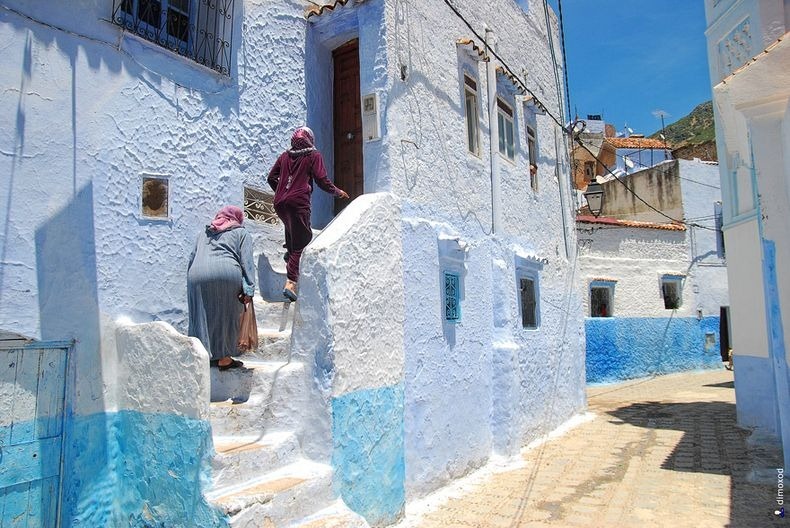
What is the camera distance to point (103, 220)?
4555 mm

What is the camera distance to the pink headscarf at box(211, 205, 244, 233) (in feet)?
16.4

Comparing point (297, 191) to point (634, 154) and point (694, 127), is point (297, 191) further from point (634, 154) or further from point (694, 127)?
point (694, 127)

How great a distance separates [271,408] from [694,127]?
47018mm

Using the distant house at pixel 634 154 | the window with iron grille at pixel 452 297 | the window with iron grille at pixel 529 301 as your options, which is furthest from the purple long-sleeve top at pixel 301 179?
the distant house at pixel 634 154

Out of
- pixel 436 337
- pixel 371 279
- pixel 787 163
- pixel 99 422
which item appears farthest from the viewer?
pixel 436 337

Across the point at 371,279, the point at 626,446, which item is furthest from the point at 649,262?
the point at 371,279

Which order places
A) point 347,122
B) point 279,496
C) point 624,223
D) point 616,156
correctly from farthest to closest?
point 616,156
point 624,223
point 347,122
point 279,496

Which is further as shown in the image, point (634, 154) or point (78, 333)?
point (634, 154)

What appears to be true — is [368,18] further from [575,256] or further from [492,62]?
[575,256]

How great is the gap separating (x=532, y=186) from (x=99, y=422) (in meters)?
7.73

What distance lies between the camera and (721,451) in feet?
25.1

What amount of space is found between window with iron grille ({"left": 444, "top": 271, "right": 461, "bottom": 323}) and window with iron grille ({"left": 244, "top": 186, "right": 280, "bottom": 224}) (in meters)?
2.07

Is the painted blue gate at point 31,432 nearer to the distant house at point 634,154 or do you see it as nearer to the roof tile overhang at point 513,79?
the roof tile overhang at point 513,79

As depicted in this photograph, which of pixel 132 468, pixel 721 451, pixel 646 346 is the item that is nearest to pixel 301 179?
pixel 132 468
